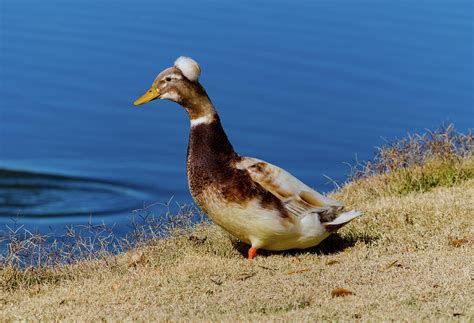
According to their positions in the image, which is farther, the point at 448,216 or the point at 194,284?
the point at 448,216

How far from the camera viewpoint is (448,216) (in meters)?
7.69

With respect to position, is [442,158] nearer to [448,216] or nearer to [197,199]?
[448,216]

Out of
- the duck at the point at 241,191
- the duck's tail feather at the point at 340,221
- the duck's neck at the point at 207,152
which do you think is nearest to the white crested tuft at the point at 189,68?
the duck at the point at 241,191

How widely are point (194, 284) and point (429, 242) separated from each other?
1.96 metres

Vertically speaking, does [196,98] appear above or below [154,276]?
above

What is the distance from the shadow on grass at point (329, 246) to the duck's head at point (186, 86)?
3.79 feet

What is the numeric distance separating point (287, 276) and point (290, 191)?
2.73 feet

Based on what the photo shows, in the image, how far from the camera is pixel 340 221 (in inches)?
274

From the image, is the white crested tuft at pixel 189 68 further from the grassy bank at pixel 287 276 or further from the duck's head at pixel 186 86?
the grassy bank at pixel 287 276

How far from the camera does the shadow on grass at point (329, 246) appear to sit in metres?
7.21

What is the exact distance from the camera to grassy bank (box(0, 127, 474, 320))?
5.47 metres

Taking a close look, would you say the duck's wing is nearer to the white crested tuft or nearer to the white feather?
the white feather

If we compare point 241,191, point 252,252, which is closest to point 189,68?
point 241,191

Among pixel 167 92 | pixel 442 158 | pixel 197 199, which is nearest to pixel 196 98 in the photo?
pixel 167 92
